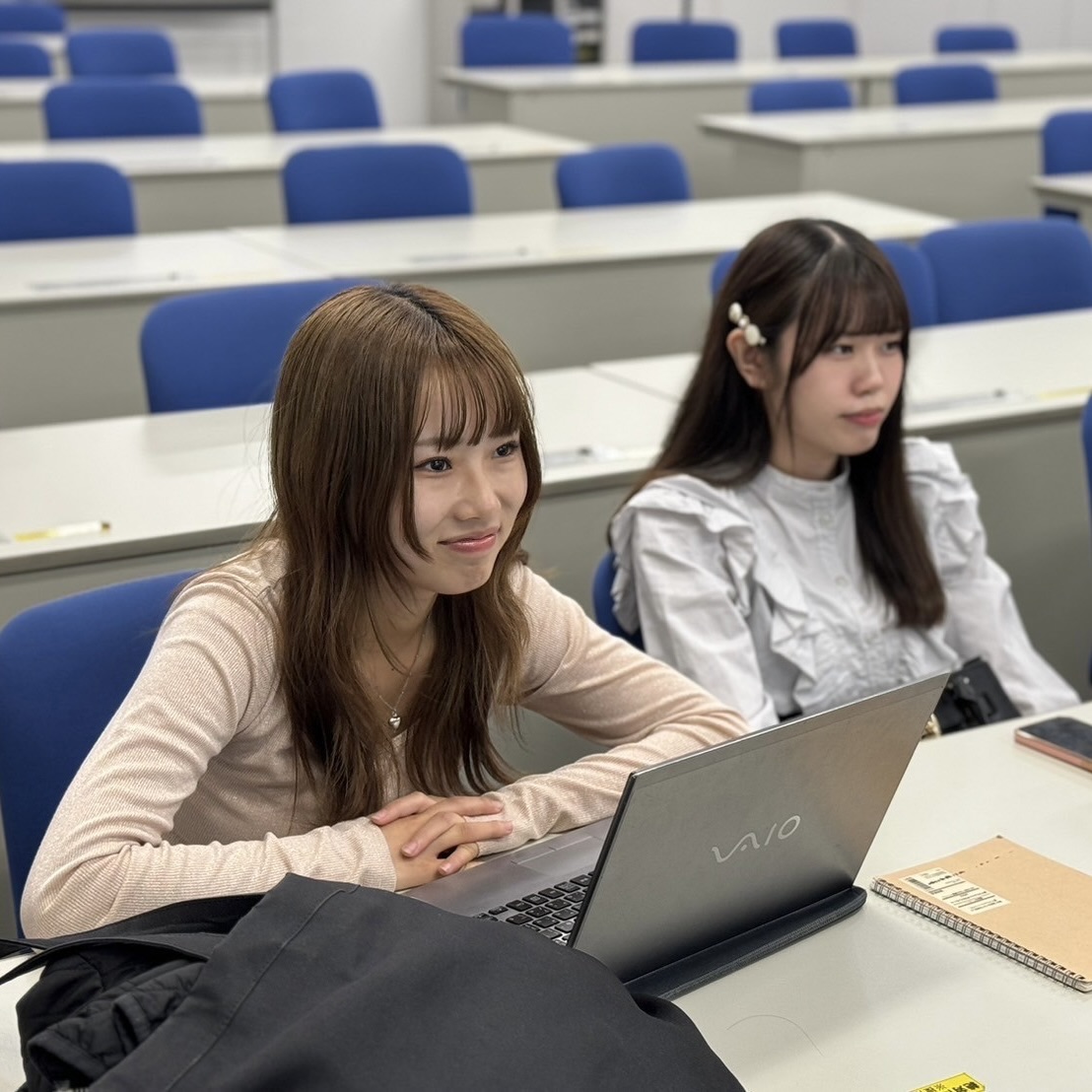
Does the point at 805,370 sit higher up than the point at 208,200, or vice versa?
the point at 805,370

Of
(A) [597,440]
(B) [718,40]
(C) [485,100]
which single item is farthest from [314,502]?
(B) [718,40]

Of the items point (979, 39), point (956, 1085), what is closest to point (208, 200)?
point (956, 1085)

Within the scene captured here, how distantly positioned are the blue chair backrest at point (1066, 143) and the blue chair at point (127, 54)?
3.23 meters

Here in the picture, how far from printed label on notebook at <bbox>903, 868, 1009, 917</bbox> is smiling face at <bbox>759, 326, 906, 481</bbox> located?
73 centimetres

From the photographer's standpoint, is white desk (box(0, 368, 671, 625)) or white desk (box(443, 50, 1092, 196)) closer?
white desk (box(0, 368, 671, 625))

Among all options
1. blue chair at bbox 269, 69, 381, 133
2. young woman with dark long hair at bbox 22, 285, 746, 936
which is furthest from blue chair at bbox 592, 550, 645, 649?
blue chair at bbox 269, 69, 381, 133

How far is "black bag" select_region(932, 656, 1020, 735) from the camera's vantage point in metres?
1.91

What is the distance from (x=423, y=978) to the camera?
Result: 0.88 metres

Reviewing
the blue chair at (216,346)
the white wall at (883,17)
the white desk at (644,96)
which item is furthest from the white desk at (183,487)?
the white wall at (883,17)

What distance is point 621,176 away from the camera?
4.29m

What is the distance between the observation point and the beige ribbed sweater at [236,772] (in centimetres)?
122

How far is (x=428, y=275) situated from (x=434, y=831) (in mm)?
2294

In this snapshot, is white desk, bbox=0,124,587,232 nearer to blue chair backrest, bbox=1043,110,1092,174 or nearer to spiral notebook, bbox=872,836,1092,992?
blue chair backrest, bbox=1043,110,1092,174

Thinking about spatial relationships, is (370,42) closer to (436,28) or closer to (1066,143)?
(436,28)
